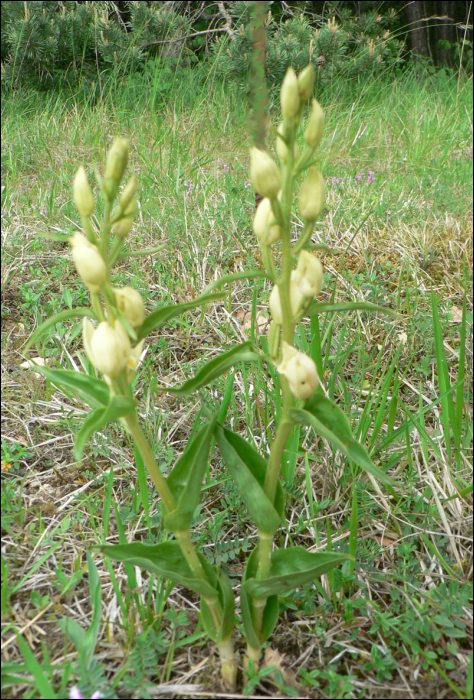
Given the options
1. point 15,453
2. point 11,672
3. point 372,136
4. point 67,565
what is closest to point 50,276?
point 15,453

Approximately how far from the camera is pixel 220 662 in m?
1.07

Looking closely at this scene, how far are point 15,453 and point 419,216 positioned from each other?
1751 mm

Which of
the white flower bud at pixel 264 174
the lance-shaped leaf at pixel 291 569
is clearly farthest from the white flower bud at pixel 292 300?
the lance-shaped leaf at pixel 291 569

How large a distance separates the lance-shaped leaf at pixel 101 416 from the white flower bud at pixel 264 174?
0.37m

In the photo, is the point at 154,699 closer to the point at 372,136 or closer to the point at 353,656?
the point at 353,656

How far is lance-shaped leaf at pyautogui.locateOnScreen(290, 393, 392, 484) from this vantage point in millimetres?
794

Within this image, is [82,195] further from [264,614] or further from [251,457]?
[264,614]

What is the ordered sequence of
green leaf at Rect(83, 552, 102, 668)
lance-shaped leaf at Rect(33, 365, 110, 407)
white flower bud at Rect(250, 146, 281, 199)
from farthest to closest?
green leaf at Rect(83, 552, 102, 668)
lance-shaped leaf at Rect(33, 365, 110, 407)
white flower bud at Rect(250, 146, 281, 199)

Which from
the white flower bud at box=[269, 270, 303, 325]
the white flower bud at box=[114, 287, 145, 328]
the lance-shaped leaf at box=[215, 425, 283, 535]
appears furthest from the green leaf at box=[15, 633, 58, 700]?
the white flower bud at box=[269, 270, 303, 325]

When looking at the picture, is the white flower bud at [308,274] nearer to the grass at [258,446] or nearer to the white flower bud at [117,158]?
the grass at [258,446]

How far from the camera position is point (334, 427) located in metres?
0.84

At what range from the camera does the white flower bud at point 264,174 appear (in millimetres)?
757

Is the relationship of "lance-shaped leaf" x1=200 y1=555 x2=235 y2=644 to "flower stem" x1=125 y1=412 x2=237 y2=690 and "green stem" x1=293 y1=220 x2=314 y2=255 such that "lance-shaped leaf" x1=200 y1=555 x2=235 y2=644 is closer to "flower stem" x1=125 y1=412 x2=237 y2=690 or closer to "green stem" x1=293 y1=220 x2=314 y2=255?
"flower stem" x1=125 y1=412 x2=237 y2=690

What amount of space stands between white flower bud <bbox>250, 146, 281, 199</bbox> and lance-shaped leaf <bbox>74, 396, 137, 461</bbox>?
0.37 m
